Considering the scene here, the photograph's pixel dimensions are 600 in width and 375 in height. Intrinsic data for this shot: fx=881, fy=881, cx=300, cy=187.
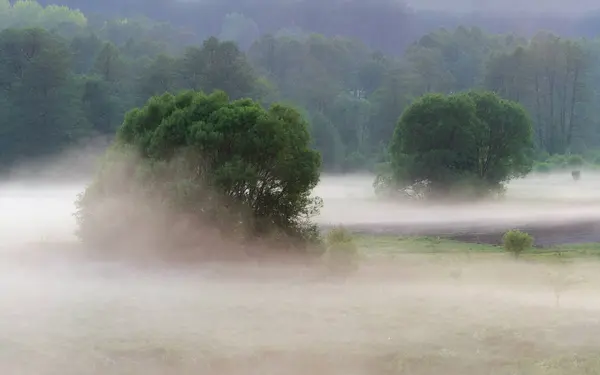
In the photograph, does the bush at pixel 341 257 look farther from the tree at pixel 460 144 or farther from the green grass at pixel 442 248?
the tree at pixel 460 144

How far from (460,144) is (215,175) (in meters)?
28.0

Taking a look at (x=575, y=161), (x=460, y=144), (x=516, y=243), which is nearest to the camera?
(x=516, y=243)

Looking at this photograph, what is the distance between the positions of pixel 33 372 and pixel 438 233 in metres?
23.0

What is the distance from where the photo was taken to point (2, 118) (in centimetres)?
5691

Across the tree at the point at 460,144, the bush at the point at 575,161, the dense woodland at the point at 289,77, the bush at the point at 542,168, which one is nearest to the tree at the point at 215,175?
the tree at the point at 460,144

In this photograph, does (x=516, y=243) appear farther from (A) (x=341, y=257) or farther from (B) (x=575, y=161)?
(B) (x=575, y=161)

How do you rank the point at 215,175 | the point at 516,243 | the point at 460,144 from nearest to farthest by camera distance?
1. the point at 215,175
2. the point at 516,243
3. the point at 460,144

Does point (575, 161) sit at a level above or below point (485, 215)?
above

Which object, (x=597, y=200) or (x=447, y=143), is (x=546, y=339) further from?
(x=597, y=200)

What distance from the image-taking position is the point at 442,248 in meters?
25.2

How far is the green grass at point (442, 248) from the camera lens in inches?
898

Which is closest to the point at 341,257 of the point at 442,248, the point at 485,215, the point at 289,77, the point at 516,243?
the point at 516,243

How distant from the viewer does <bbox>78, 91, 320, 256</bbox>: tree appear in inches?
730

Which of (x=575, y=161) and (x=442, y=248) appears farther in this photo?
(x=575, y=161)
